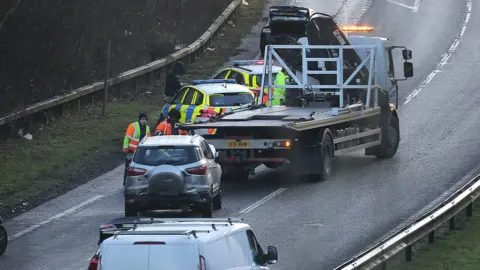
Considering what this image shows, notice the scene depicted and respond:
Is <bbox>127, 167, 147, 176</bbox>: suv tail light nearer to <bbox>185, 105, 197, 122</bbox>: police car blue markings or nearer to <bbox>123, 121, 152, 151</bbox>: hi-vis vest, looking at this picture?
<bbox>123, 121, 152, 151</bbox>: hi-vis vest

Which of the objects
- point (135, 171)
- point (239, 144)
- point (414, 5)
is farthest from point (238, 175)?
point (414, 5)

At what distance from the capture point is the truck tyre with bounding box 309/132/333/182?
80.1ft

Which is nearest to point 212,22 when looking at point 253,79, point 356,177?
point 253,79

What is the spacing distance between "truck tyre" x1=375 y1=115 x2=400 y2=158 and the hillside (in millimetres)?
9471

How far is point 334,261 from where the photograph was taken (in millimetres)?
17641

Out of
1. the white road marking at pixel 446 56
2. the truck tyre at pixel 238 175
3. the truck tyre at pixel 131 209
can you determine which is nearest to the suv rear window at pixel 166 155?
the truck tyre at pixel 131 209

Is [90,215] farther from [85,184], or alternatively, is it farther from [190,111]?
[190,111]

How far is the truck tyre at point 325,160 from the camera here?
2442cm

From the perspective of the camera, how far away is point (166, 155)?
20.7m

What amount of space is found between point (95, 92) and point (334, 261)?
1754 cm

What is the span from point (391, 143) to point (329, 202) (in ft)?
19.1

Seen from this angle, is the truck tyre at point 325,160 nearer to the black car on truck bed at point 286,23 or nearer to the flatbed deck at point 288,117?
the flatbed deck at point 288,117

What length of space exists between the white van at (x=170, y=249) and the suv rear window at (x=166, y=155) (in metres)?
8.44

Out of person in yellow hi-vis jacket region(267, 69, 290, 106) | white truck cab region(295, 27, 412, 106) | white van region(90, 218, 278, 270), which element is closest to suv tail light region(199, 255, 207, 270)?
white van region(90, 218, 278, 270)
